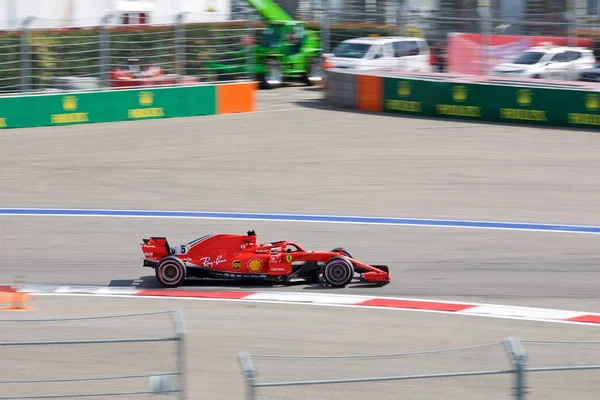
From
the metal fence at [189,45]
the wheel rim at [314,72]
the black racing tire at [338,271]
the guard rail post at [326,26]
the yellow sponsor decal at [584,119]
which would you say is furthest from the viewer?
the wheel rim at [314,72]

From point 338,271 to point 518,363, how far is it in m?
5.63

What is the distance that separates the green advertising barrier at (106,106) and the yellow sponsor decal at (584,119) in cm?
808

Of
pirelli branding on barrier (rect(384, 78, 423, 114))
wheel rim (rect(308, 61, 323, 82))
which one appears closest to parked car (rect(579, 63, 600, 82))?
pirelli branding on barrier (rect(384, 78, 423, 114))

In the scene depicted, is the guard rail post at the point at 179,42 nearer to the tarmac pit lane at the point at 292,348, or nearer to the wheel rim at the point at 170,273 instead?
the wheel rim at the point at 170,273

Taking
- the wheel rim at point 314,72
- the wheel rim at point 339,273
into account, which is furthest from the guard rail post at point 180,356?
the wheel rim at point 314,72

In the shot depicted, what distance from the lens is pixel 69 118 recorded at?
20.9 metres

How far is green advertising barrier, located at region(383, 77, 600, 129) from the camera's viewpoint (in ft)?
66.2

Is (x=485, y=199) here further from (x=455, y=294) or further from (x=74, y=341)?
(x=74, y=341)

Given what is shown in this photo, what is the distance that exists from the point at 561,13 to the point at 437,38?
3397mm

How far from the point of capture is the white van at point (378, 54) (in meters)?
26.0

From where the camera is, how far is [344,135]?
19844 millimetres

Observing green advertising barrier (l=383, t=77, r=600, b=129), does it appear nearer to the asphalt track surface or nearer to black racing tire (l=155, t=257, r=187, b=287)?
the asphalt track surface

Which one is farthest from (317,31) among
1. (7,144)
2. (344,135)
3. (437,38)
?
(7,144)

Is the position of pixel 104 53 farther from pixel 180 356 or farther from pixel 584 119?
pixel 180 356
